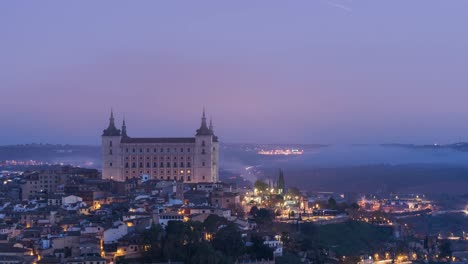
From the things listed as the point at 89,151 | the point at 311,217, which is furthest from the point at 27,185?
the point at 89,151

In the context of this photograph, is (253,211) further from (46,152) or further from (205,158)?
(46,152)

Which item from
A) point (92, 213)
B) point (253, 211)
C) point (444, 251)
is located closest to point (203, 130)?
point (253, 211)

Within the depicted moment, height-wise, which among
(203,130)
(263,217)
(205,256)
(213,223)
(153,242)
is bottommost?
(205,256)

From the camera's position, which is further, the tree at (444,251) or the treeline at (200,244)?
the tree at (444,251)

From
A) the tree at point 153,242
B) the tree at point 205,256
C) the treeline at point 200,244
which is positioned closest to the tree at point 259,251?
the treeline at point 200,244

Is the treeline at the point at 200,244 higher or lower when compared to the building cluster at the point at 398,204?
higher

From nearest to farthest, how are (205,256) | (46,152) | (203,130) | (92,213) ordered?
(205,256) → (92,213) → (203,130) → (46,152)

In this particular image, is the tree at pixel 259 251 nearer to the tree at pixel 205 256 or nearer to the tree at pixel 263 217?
the tree at pixel 205 256
